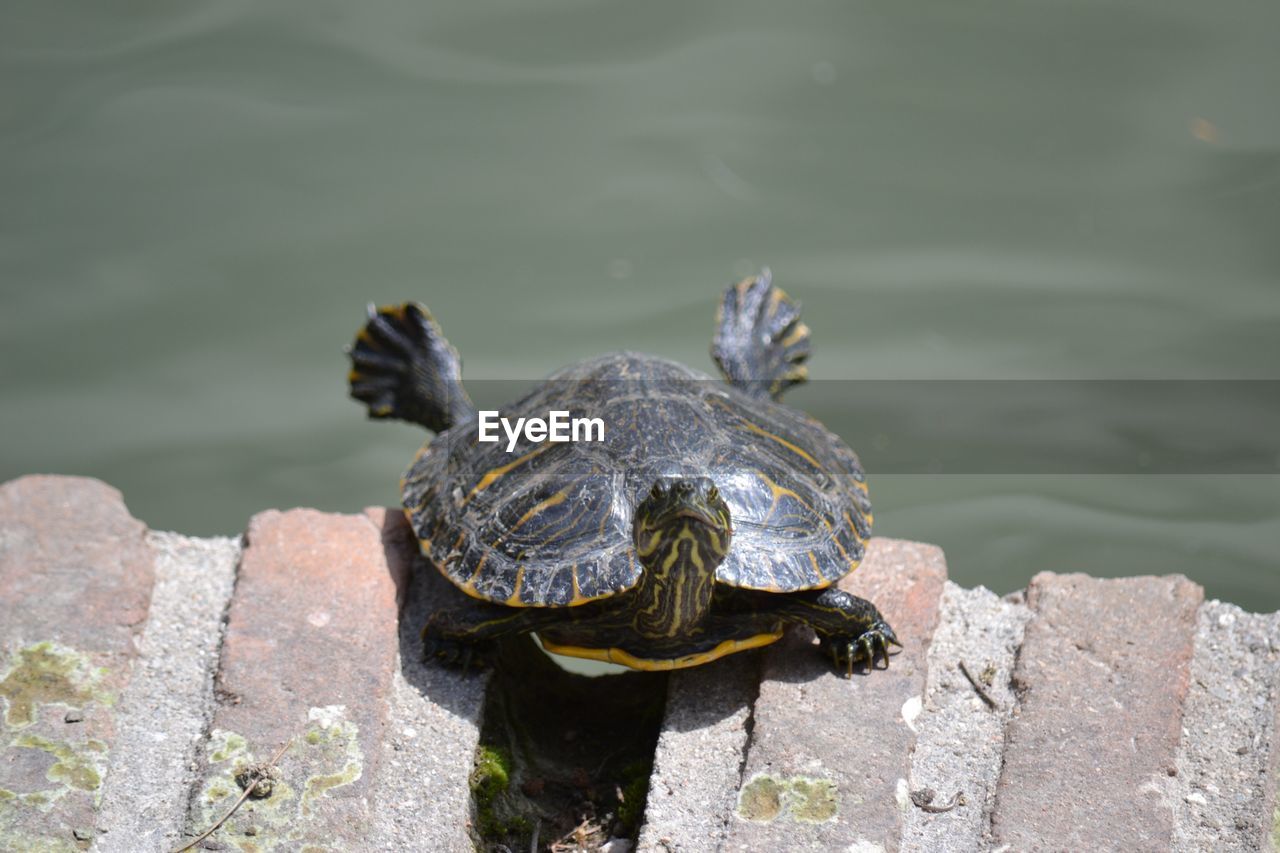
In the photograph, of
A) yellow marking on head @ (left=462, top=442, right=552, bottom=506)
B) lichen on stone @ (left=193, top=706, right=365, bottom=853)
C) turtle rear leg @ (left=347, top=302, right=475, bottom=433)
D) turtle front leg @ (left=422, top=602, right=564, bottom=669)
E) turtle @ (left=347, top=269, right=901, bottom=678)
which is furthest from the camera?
turtle rear leg @ (left=347, top=302, right=475, bottom=433)

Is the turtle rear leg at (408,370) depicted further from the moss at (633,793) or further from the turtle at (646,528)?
the moss at (633,793)

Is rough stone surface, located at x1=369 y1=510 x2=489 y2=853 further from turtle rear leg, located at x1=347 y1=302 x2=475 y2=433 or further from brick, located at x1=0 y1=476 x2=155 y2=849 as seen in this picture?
turtle rear leg, located at x1=347 y1=302 x2=475 y2=433

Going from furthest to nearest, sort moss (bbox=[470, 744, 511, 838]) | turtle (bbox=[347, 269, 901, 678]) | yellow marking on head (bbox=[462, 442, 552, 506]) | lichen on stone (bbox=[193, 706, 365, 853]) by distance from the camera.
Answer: yellow marking on head (bbox=[462, 442, 552, 506]) < turtle (bbox=[347, 269, 901, 678]) < moss (bbox=[470, 744, 511, 838]) < lichen on stone (bbox=[193, 706, 365, 853])

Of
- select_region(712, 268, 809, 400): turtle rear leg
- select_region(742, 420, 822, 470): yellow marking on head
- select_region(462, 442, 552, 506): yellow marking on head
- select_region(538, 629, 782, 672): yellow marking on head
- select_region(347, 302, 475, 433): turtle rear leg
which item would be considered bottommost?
select_region(538, 629, 782, 672): yellow marking on head

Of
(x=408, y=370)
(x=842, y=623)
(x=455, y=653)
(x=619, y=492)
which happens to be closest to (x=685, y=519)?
(x=619, y=492)

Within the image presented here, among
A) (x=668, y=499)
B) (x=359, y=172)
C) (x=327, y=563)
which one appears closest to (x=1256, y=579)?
(x=668, y=499)

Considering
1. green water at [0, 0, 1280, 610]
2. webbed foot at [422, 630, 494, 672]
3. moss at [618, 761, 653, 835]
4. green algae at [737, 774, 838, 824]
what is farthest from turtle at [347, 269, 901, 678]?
green water at [0, 0, 1280, 610]
